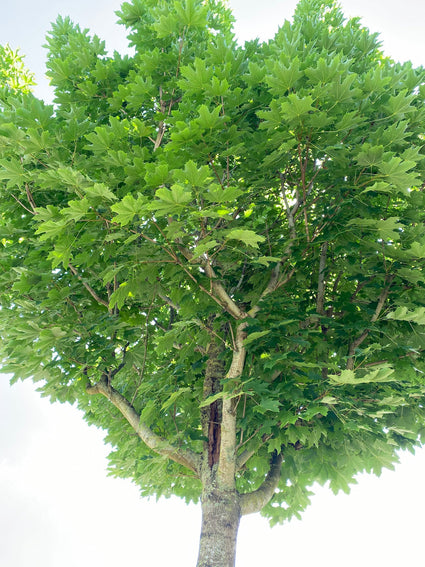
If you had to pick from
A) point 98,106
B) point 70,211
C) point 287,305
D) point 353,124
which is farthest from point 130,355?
point 353,124

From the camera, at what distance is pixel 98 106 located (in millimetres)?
7551

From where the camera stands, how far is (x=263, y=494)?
25.2 ft

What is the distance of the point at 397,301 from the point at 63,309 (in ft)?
17.2

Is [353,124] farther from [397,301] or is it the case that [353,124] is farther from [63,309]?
[63,309]

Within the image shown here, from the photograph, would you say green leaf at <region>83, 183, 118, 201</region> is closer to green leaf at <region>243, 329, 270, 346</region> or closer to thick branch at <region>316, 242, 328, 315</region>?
green leaf at <region>243, 329, 270, 346</region>

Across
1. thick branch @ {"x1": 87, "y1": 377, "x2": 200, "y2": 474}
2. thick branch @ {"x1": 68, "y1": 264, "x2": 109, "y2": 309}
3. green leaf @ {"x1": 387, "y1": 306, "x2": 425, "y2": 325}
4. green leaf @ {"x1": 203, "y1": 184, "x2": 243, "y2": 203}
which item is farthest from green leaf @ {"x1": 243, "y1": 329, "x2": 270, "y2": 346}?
thick branch @ {"x1": 68, "y1": 264, "x2": 109, "y2": 309}

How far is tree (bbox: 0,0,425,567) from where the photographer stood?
5395 mm

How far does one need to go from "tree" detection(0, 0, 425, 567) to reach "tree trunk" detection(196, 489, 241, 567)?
0.10 feet

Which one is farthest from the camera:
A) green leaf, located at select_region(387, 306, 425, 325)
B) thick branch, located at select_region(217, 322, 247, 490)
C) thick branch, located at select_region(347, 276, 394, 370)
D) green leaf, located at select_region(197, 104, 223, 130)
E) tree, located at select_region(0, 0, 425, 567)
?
thick branch, located at select_region(217, 322, 247, 490)

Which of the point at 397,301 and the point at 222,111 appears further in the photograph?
the point at 397,301

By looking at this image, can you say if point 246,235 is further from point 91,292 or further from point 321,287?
point 91,292

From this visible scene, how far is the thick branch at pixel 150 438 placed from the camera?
7406 mm

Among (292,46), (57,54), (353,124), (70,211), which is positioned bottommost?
(70,211)

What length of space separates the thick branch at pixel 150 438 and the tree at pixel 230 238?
4 centimetres
